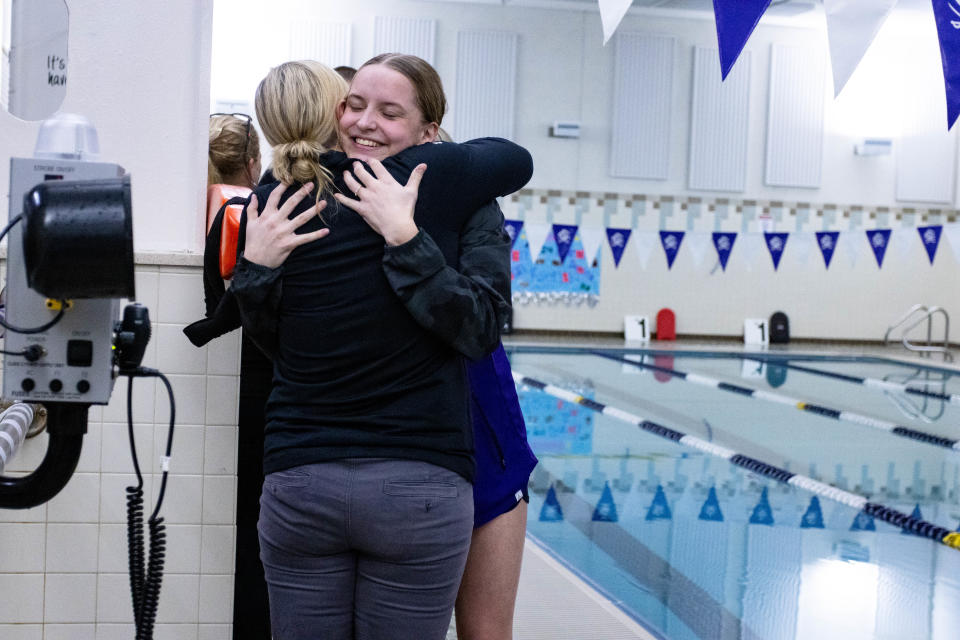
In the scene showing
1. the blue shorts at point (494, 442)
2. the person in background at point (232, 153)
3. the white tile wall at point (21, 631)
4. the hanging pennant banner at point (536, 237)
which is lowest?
the white tile wall at point (21, 631)

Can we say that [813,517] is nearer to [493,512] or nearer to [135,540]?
[493,512]

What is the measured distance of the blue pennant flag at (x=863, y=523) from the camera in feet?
14.6

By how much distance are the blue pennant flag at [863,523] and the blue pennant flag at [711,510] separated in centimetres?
56

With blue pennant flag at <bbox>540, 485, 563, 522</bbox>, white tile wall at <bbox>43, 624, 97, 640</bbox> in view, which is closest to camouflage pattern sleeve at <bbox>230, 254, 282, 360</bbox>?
white tile wall at <bbox>43, 624, 97, 640</bbox>

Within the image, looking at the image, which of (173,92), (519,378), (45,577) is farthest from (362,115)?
(519,378)

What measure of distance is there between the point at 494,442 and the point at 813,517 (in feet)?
10.5

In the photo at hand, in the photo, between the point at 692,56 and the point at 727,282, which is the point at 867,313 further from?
the point at 692,56

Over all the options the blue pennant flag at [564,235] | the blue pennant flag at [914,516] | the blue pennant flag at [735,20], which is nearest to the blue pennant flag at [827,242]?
the blue pennant flag at [564,235]

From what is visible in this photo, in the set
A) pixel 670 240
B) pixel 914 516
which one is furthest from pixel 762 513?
pixel 670 240

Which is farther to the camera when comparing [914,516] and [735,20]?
[914,516]

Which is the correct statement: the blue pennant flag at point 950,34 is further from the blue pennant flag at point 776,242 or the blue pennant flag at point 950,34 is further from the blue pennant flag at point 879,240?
the blue pennant flag at point 879,240

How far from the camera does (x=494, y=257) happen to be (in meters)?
1.50

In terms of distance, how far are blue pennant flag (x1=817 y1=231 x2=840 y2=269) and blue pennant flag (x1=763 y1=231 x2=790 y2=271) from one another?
439 millimetres

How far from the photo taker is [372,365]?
142 cm
